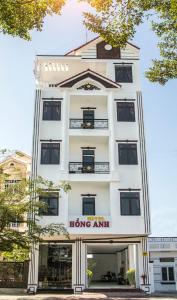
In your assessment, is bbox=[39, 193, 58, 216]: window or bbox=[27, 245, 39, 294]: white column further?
bbox=[39, 193, 58, 216]: window

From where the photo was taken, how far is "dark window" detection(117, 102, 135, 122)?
24422 millimetres

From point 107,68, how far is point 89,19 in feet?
56.0

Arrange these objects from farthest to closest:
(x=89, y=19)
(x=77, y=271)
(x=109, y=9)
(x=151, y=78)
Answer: (x=77, y=271) → (x=151, y=78) → (x=89, y=19) → (x=109, y=9)

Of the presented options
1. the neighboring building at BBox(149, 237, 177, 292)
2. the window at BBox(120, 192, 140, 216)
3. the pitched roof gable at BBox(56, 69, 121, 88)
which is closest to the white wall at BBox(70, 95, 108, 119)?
the pitched roof gable at BBox(56, 69, 121, 88)

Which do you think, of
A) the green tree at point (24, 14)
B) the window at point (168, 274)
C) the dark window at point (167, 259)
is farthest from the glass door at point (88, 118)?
the green tree at point (24, 14)

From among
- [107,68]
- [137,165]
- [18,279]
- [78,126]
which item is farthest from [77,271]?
[107,68]

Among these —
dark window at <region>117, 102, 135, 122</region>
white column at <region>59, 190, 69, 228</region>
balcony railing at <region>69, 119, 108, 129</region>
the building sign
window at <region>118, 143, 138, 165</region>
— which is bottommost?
the building sign

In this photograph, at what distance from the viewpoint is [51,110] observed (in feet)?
80.6

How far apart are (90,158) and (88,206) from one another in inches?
126

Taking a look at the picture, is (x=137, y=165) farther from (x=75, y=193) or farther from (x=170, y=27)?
(x=170, y=27)

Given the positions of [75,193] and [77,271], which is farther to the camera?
[75,193]

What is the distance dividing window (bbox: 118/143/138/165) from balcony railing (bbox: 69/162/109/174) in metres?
1.05

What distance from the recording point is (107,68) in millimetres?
25922

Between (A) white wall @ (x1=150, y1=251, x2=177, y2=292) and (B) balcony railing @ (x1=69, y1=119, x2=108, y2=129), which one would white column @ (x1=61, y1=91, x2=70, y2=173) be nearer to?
(B) balcony railing @ (x1=69, y1=119, x2=108, y2=129)
